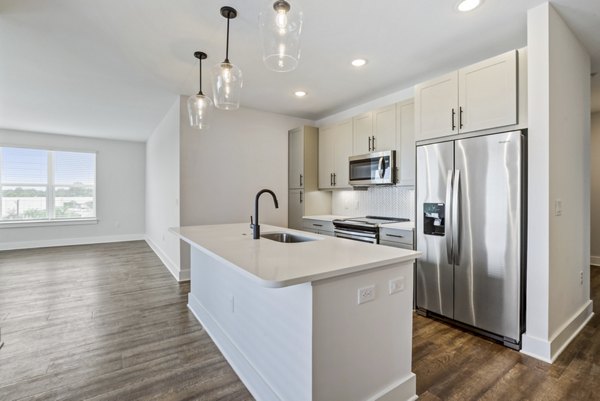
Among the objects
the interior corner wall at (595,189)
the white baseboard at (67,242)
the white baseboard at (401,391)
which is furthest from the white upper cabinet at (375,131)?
the white baseboard at (67,242)

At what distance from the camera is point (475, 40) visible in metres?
2.56

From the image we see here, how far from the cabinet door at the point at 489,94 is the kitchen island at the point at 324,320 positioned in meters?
1.51

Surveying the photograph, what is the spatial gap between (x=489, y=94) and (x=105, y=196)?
8.17m

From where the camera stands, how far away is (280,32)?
1.63m

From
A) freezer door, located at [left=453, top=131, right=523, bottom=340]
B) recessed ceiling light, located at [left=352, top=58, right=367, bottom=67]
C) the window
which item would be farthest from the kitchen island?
the window

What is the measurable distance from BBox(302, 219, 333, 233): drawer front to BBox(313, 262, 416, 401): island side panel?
2380 millimetres

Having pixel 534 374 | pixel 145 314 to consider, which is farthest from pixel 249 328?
pixel 534 374

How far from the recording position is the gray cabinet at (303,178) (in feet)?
15.5

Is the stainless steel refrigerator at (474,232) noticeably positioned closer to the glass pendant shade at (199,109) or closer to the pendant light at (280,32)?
the pendant light at (280,32)

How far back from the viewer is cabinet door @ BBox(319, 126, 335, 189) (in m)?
4.56

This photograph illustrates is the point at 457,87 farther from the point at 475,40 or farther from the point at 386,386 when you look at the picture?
the point at 386,386

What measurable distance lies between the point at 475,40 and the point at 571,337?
2653 millimetres

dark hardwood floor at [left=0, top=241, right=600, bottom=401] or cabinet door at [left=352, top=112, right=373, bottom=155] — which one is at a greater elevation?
cabinet door at [left=352, top=112, right=373, bottom=155]

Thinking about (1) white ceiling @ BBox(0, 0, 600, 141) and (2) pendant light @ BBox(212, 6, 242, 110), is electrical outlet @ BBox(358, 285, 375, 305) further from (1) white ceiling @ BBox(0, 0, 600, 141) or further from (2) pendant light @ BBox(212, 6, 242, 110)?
(2) pendant light @ BBox(212, 6, 242, 110)
